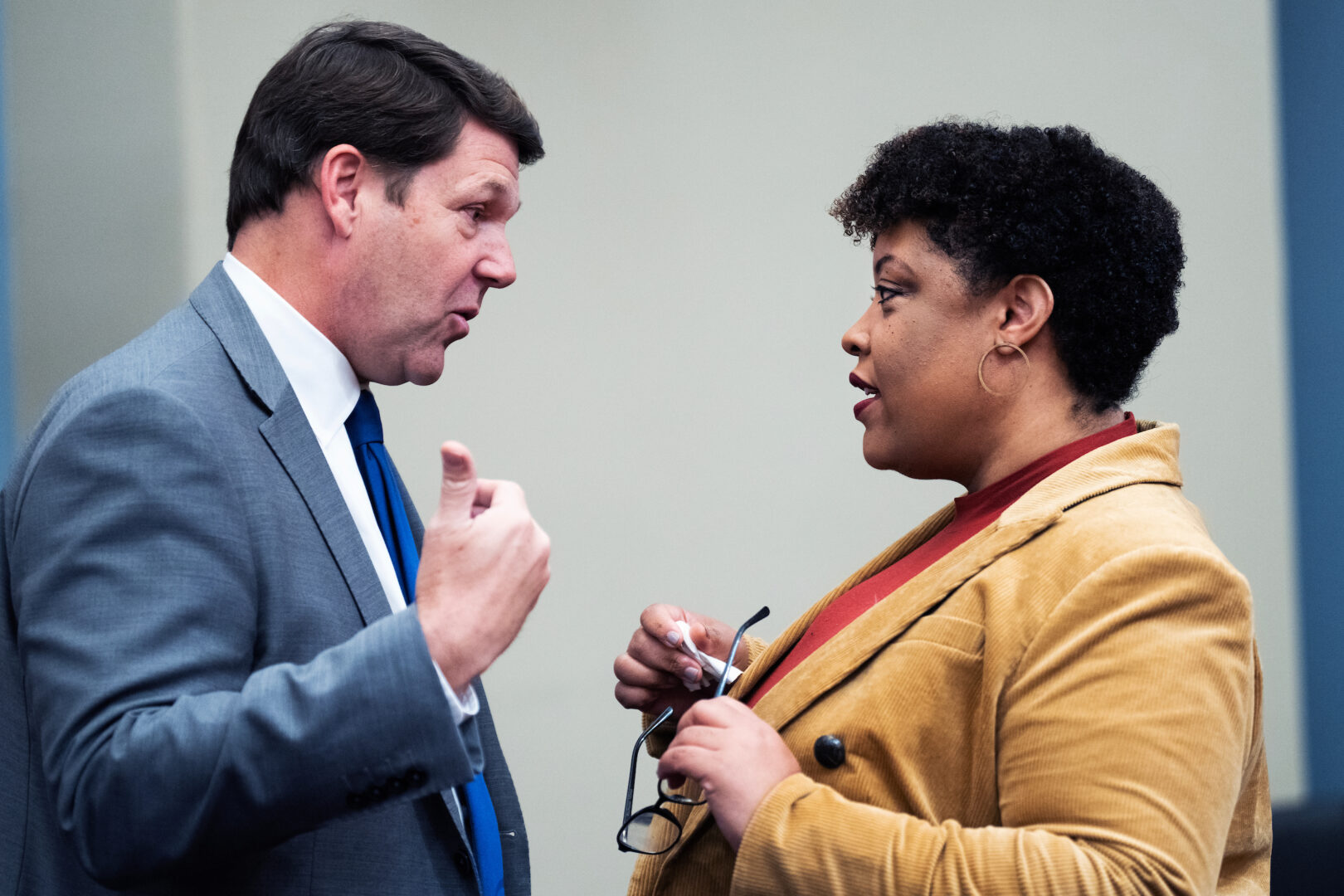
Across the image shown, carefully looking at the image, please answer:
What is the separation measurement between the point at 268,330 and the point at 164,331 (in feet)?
0.40

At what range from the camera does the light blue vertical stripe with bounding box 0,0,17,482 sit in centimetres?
236

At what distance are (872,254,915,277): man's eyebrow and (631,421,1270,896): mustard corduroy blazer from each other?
0.34 metres

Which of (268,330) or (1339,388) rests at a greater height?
(268,330)

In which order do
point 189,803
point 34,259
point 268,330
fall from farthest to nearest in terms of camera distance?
point 34,259 → point 268,330 → point 189,803

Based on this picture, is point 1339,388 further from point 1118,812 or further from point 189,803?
point 189,803

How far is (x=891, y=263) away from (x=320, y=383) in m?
0.77

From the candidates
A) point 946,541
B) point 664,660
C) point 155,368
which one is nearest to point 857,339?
point 946,541

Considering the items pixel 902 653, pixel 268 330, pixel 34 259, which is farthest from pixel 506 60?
pixel 902 653

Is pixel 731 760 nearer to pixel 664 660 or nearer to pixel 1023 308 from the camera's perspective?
pixel 664 660

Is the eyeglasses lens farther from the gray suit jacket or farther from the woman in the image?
the gray suit jacket

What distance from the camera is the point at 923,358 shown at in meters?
1.46

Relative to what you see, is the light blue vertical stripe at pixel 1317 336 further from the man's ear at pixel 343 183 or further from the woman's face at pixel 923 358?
the man's ear at pixel 343 183

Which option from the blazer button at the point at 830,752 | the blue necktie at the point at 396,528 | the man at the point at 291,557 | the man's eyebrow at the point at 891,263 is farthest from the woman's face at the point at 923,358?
the blue necktie at the point at 396,528

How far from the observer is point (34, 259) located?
8.22 ft
